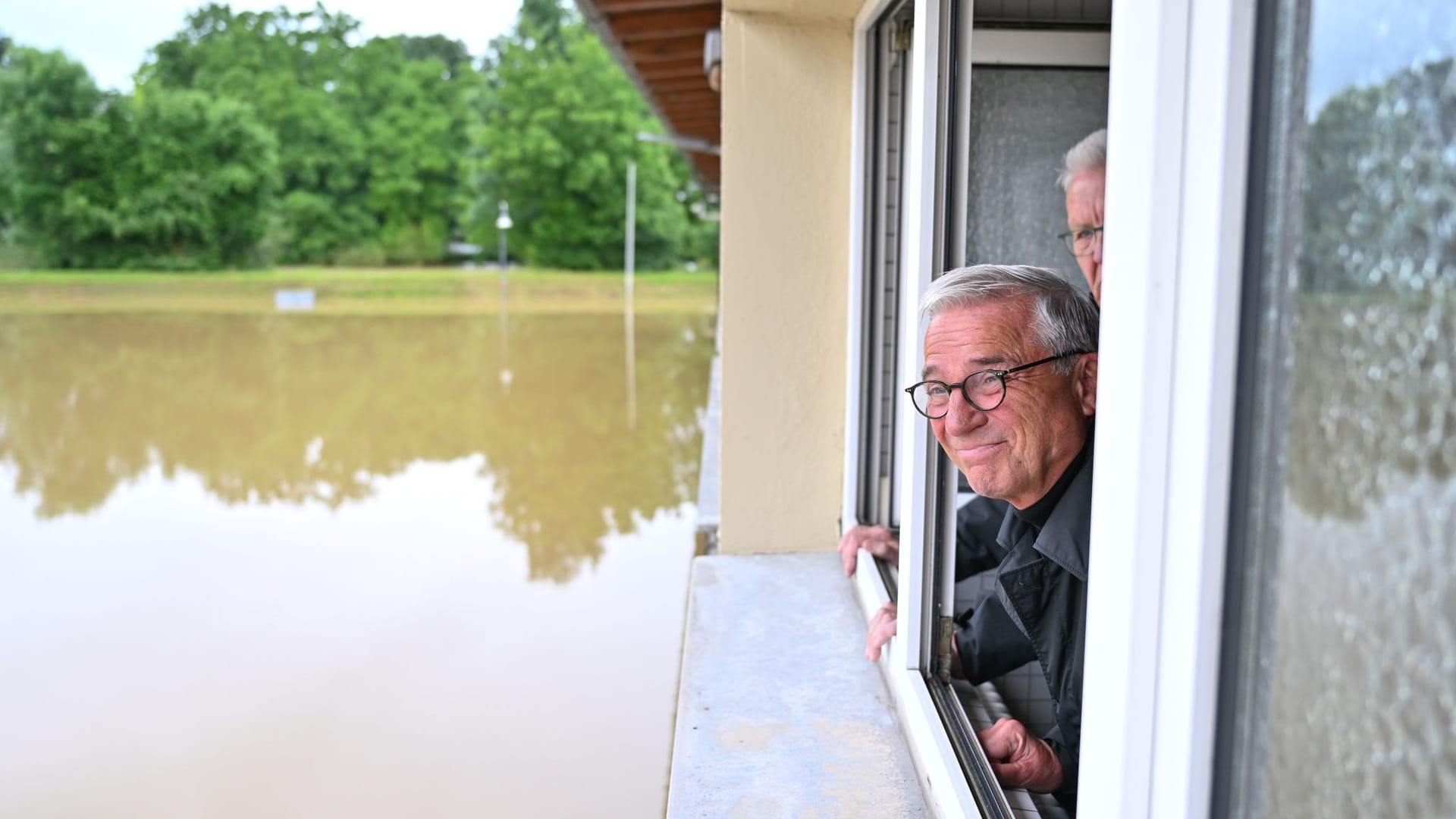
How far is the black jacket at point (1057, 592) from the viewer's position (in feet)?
5.39

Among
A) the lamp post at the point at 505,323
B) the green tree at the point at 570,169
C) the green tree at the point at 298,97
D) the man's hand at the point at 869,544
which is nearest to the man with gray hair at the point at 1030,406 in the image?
the man's hand at the point at 869,544

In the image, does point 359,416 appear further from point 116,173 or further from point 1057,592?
point 116,173

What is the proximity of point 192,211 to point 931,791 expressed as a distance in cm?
4137

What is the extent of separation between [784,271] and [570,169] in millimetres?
41367

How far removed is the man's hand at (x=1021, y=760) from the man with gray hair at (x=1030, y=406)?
0.19m

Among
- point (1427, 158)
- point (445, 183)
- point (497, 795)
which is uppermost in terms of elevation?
point (445, 183)

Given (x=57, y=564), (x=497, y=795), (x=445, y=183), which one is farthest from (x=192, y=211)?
(x=497, y=795)

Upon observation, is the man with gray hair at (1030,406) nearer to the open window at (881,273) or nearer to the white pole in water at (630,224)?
the open window at (881,273)

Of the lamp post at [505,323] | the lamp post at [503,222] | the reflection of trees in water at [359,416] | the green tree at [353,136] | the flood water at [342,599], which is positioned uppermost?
the green tree at [353,136]

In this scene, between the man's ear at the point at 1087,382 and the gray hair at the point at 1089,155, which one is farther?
the gray hair at the point at 1089,155

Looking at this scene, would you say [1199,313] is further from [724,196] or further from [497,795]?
[497,795]

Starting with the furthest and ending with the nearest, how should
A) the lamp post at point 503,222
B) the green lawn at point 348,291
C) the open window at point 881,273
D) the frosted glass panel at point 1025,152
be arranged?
the lamp post at point 503,222
the green lawn at point 348,291
the frosted glass panel at point 1025,152
the open window at point 881,273

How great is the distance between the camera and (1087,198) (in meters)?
2.35

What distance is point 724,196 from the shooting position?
346 centimetres
